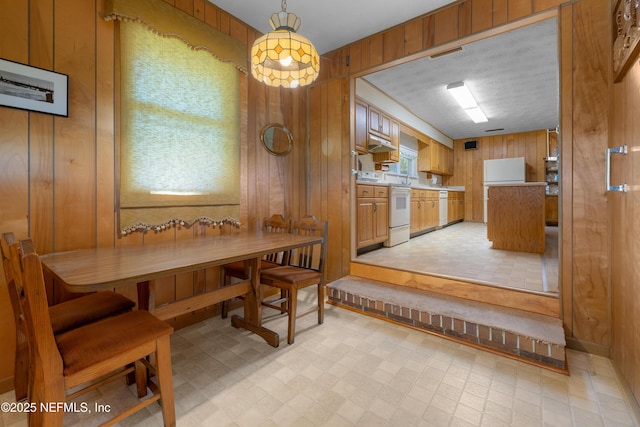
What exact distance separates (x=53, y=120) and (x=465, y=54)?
3955 mm

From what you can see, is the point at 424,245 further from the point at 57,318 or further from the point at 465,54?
the point at 57,318

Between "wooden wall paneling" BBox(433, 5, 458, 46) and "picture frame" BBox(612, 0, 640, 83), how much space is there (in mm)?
1026

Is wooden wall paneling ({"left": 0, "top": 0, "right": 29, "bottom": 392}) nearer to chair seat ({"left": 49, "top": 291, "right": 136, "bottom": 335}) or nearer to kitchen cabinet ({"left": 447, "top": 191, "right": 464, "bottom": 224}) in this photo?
chair seat ({"left": 49, "top": 291, "right": 136, "bottom": 335})

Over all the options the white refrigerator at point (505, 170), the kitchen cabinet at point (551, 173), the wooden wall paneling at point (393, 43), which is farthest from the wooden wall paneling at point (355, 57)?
the kitchen cabinet at point (551, 173)

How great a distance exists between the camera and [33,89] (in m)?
1.61

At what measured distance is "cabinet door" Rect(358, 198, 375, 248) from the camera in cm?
356

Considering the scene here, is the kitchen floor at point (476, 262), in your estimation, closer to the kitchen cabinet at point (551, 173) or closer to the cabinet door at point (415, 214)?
the cabinet door at point (415, 214)

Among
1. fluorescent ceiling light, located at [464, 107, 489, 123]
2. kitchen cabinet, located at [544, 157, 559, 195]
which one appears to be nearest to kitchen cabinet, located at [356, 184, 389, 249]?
fluorescent ceiling light, located at [464, 107, 489, 123]

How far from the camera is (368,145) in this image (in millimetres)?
4281

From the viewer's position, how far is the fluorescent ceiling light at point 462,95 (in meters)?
4.25

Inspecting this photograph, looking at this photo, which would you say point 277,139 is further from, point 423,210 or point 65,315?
point 423,210

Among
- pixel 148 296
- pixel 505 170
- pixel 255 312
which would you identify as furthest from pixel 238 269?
pixel 505 170

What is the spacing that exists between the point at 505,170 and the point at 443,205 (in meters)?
2.32

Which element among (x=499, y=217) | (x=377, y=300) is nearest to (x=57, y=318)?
(x=377, y=300)
